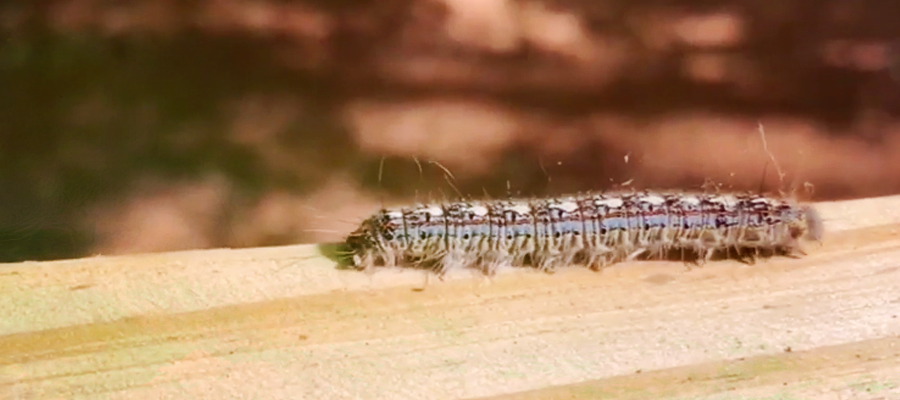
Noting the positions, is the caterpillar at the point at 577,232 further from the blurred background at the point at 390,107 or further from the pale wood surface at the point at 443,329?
the blurred background at the point at 390,107

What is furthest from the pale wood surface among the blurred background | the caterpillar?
the blurred background

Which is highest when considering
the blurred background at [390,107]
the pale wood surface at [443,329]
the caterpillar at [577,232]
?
the blurred background at [390,107]

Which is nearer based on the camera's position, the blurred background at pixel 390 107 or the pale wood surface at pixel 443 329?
the pale wood surface at pixel 443 329

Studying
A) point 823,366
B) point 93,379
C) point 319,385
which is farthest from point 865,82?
point 93,379

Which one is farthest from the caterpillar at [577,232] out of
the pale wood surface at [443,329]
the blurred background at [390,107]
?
the blurred background at [390,107]

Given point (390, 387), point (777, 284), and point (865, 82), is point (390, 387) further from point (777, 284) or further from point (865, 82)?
point (865, 82)

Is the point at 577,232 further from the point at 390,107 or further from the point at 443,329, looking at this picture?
the point at 390,107
